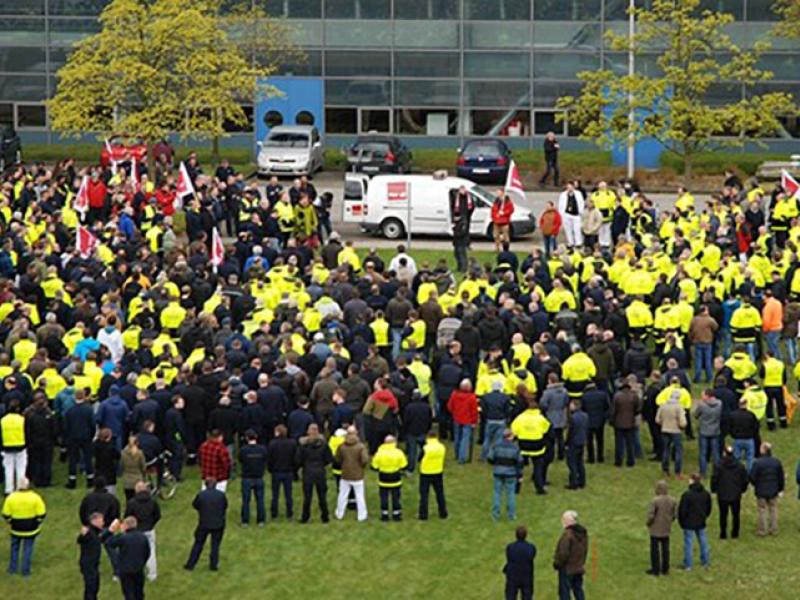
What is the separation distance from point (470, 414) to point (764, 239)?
11005mm

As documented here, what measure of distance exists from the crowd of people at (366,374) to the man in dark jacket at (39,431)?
0.03 m

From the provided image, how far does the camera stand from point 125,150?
4531 cm

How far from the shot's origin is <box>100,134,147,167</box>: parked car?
146 ft

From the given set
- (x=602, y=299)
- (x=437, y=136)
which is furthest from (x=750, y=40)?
(x=602, y=299)

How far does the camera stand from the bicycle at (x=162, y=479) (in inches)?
984

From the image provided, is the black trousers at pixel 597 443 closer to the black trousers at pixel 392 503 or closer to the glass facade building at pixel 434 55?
the black trousers at pixel 392 503

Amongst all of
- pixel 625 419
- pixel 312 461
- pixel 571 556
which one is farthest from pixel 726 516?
pixel 312 461

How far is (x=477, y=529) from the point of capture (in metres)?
24.1

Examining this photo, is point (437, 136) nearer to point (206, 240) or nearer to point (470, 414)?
point (206, 240)

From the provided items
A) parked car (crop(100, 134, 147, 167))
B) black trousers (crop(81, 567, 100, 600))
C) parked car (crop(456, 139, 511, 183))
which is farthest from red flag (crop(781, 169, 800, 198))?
black trousers (crop(81, 567, 100, 600))

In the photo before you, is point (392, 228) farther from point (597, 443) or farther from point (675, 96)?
point (597, 443)

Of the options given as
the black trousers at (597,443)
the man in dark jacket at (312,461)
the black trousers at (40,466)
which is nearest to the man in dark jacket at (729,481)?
the black trousers at (597,443)

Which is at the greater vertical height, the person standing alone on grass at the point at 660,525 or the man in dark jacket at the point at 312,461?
the man in dark jacket at the point at 312,461

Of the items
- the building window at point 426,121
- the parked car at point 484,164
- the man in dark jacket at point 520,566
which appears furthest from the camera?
the building window at point 426,121
